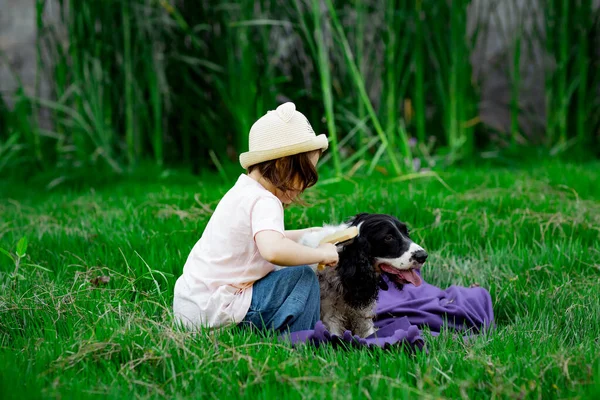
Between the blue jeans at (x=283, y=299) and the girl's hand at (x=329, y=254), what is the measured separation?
11cm

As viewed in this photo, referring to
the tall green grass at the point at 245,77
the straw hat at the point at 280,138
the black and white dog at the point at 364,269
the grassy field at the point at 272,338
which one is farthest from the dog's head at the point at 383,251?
the tall green grass at the point at 245,77

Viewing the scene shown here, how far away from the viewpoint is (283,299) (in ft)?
9.41

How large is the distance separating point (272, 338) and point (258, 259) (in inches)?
12.7

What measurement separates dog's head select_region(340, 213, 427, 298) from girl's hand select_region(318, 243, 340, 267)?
205 millimetres

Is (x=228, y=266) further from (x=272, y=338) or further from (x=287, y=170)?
(x=287, y=170)

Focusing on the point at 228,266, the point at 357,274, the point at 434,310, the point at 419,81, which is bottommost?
the point at 434,310

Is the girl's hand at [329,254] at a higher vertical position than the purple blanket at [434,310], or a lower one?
higher

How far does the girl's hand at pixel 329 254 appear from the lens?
2781 millimetres

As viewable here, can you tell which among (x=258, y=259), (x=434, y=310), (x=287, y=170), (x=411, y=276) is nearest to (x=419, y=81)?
(x=434, y=310)

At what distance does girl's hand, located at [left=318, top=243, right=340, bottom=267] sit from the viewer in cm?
278

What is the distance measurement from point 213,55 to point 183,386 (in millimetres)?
4584

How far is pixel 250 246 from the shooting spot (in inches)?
112

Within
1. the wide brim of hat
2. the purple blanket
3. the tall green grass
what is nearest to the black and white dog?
the purple blanket

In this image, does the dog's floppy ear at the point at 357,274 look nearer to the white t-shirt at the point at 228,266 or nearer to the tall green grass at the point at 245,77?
the white t-shirt at the point at 228,266
